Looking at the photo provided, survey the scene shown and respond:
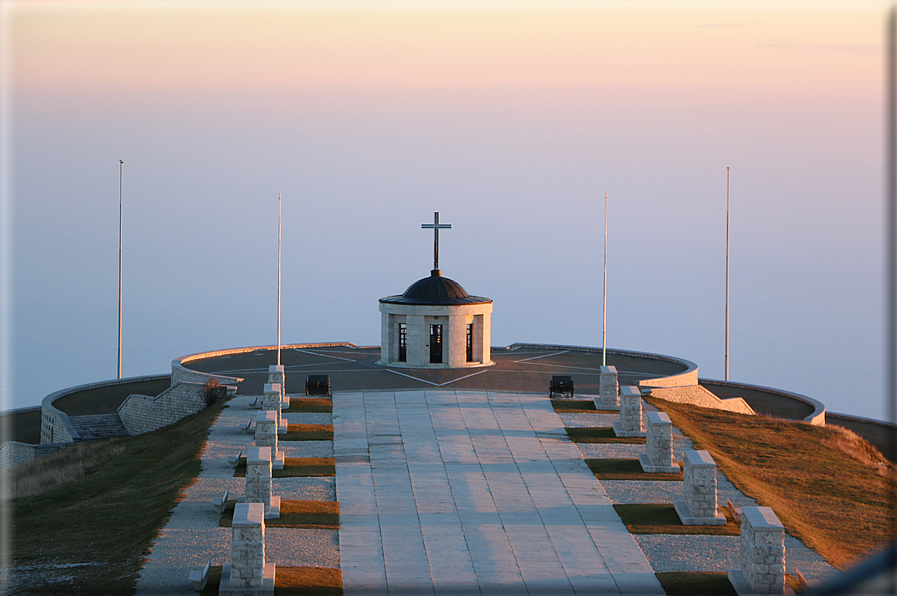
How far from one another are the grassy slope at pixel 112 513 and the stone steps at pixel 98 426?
3.72 meters

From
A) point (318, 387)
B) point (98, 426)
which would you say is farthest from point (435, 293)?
point (98, 426)

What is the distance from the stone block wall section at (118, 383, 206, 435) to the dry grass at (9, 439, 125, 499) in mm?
2150

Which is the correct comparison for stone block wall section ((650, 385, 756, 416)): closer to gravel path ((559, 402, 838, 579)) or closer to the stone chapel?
the stone chapel

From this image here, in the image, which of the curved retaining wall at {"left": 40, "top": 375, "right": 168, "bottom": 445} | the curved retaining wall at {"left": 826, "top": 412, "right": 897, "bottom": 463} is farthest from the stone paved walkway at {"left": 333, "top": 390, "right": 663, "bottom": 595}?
the curved retaining wall at {"left": 826, "top": 412, "right": 897, "bottom": 463}

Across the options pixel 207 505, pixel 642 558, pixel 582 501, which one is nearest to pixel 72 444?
pixel 207 505

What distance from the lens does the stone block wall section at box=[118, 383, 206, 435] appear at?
34.0 metres

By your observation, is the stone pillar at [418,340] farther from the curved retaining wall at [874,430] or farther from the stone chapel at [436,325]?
the curved retaining wall at [874,430]

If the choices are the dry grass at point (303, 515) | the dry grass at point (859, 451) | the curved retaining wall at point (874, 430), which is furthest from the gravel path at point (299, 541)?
the curved retaining wall at point (874, 430)

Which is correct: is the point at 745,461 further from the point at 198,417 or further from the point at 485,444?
the point at 198,417

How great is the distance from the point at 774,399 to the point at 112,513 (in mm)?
28983

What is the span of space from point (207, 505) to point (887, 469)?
21557 mm

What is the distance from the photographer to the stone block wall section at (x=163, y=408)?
111 ft

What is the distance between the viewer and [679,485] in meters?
23.1

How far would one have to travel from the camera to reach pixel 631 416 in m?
27.8
